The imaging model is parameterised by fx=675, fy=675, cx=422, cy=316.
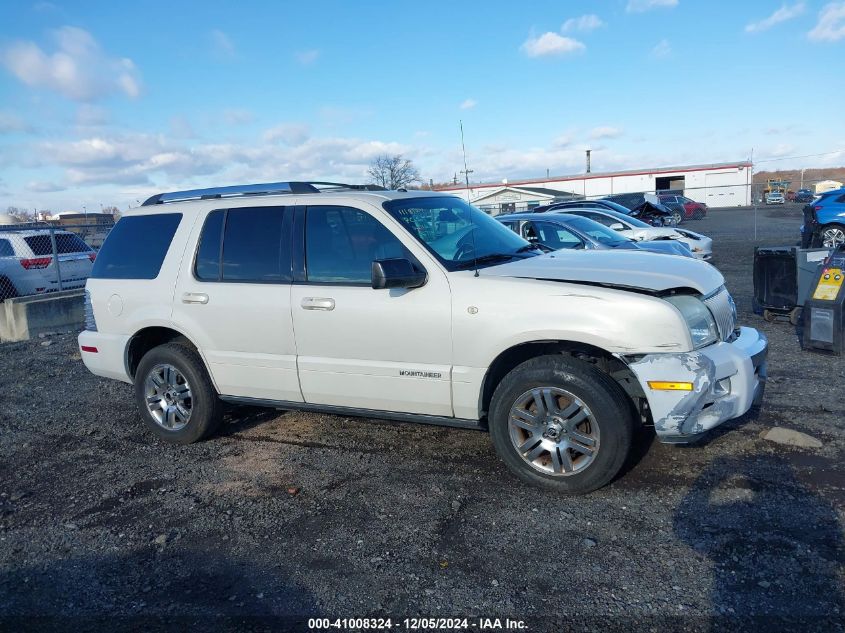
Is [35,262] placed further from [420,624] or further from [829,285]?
[829,285]

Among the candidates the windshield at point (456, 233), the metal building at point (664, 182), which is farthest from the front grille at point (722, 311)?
the metal building at point (664, 182)

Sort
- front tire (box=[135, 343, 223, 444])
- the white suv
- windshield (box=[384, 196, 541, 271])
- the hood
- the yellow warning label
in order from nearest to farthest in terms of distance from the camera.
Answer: the white suv, the hood, windshield (box=[384, 196, 541, 271]), front tire (box=[135, 343, 223, 444]), the yellow warning label

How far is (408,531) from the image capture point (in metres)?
3.95

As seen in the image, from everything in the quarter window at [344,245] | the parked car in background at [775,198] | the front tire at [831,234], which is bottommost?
the parked car in background at [775,198]

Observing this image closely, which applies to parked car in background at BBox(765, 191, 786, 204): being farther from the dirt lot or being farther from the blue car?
the dirt lot

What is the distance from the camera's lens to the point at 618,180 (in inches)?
2311

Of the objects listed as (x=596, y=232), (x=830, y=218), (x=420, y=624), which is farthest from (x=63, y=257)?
(x=830, y=218)

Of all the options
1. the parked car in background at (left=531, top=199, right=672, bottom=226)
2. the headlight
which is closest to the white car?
the parked car in background at (left=531, top=199, right=672, bottom=226)

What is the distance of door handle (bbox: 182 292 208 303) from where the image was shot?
532 centimetres

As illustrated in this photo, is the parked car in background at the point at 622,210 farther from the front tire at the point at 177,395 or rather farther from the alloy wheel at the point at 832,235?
the front tire at the point at 177,395

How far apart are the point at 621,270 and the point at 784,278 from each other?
556cm

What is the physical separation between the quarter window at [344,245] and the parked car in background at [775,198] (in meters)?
56.7

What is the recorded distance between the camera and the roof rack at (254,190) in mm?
5325

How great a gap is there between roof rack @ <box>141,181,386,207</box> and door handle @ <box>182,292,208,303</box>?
2.81ft
